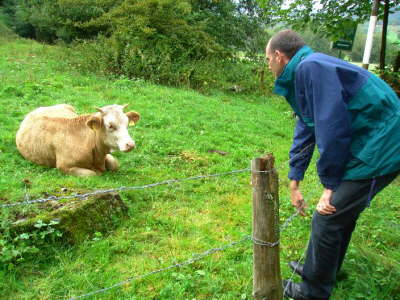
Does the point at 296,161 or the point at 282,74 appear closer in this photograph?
the point at 282,74

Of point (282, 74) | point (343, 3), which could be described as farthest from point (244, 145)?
point (343, 3)

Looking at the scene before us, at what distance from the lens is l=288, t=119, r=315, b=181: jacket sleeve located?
3359 millimetres

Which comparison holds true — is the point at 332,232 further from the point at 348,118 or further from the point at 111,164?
the point at 111,164

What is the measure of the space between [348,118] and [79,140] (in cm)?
433

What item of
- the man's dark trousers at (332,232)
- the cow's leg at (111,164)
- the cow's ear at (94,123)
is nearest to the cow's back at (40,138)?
the cow's ear at (94,123)

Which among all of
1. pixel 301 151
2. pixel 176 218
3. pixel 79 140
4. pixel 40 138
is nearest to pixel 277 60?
pixel 301 151

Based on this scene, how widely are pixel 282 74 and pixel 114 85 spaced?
945cm

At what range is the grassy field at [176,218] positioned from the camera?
3389 mm

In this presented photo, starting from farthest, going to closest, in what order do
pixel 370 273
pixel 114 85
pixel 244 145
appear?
pixel 114 85, pixel 244 145, pixel 370 273

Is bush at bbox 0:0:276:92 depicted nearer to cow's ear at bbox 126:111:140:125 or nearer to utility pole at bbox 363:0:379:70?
utility pole at bbox 363:0:379:70

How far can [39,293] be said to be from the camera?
324cm

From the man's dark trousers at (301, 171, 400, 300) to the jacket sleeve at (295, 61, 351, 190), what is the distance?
7.0 inches

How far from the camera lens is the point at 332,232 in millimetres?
2777

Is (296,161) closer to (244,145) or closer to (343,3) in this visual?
(244,145)
